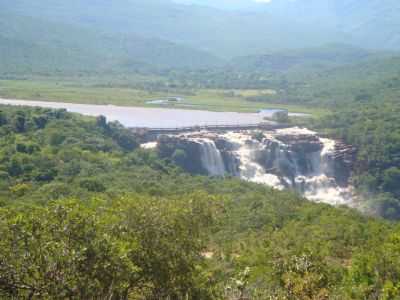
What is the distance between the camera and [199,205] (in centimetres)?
1359

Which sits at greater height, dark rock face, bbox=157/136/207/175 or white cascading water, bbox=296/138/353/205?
dark rock face, bbox=157/136/207/175

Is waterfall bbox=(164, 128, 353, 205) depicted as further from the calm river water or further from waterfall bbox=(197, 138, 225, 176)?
the calm river water

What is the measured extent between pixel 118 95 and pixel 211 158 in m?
34.4

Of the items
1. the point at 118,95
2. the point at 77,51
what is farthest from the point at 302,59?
the point at 118,95

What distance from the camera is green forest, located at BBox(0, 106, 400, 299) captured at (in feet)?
31.5

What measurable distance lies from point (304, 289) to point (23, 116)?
117 feet

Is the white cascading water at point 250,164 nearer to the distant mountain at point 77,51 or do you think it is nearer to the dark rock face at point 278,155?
the dark rock face at point 278,155

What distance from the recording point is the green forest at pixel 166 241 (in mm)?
9609

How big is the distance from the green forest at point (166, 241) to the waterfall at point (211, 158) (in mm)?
10282

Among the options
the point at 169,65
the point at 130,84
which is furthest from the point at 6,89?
the point at 169,65


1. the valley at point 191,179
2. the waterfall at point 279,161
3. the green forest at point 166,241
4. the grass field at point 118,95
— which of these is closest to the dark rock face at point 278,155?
the waterfall at point 279,161

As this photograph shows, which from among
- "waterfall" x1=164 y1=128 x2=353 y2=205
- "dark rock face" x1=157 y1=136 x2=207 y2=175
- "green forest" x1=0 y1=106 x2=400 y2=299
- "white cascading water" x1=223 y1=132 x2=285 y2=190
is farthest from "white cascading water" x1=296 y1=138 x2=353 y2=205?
"green forest" x1=0 y1=106 x2=400 y2=299

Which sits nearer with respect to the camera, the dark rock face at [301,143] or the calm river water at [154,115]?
the dark rock face at [301,143]

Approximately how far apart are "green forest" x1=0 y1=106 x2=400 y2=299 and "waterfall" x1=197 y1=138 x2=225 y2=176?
10282 mm
